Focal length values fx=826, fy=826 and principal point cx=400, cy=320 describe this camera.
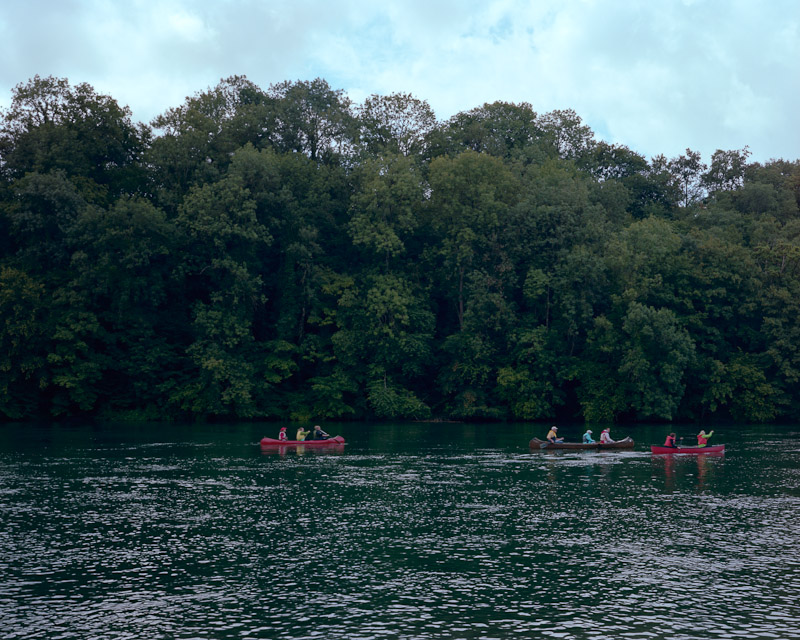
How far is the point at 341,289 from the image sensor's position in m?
96.6

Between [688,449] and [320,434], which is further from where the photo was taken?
[320,434]

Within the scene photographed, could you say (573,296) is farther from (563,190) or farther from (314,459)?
(314,459)

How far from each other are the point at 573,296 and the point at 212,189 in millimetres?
41491

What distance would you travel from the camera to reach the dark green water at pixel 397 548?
22.6 metres

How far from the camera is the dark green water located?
74.1 ft

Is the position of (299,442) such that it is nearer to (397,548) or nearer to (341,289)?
(341,289)

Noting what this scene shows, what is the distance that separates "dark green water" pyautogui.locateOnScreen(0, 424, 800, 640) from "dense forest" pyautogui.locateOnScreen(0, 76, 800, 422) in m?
34.0

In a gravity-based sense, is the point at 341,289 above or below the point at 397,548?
above

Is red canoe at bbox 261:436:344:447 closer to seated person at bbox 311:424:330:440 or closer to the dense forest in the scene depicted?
seated person at bbox 311:424:330:440

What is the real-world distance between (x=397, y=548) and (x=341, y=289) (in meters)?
67.3

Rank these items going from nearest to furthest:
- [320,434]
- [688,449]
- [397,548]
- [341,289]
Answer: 1. [397,548]
2. [688,449]
3. [320,434]
4. [341,289]

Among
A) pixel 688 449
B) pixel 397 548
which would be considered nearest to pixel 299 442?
pixel 688 449

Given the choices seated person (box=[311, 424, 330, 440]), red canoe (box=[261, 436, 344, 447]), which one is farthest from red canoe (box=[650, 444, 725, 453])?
seated person (box=[311, 424, 330, 440])

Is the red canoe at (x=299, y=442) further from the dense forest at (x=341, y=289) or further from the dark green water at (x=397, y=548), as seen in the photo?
the dense forest at (x=341, y=289)
